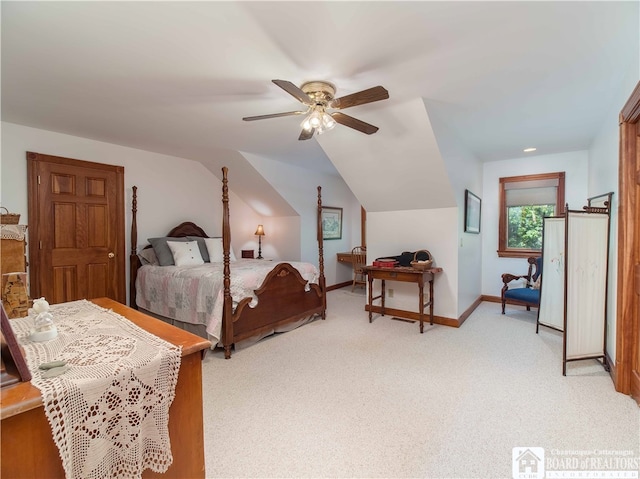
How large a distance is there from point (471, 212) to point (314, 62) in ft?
10.6

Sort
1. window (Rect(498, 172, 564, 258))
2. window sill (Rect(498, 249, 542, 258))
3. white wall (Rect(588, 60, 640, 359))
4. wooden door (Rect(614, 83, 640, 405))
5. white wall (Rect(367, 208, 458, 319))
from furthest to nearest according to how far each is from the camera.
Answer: window sill (Rect(498, 249, 542, 258)) < window (Rect(498, 172, 564, 258)) < white wall (Rect(367, 208, 458, 319)) < white wall (Rect(588, 60, 640, 359)) < wooden door (Rect(614, 83, 640, 405))

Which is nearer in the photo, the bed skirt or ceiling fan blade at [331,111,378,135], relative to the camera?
ceiling fan blade at [331,111,378,135]

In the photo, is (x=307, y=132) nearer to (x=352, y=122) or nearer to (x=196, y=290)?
(x=352, y=122)

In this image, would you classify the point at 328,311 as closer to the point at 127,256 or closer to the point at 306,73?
the point at 127,256

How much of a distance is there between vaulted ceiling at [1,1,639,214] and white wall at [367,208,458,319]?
3.58 feet

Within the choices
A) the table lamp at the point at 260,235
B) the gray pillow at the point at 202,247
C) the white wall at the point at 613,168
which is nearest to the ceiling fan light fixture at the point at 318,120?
the white wall at the point at 613,168

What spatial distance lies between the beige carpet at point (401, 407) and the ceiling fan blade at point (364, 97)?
210cm

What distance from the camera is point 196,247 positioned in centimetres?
427

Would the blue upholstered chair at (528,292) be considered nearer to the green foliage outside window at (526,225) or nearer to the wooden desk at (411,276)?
the green foliage outside window at (526,225)

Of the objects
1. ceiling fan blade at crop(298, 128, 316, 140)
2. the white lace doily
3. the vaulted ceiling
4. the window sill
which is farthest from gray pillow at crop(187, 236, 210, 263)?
the window sill

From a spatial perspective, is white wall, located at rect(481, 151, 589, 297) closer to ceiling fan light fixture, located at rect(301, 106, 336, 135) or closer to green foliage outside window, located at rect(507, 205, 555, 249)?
green foliage outside window, located at rect(507, 205, 555, 249)

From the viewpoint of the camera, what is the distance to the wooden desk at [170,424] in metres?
0.79

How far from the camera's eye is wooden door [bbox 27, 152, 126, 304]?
3455mm

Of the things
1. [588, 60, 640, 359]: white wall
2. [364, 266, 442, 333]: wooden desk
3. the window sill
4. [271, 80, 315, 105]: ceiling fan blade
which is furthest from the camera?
the window sill
